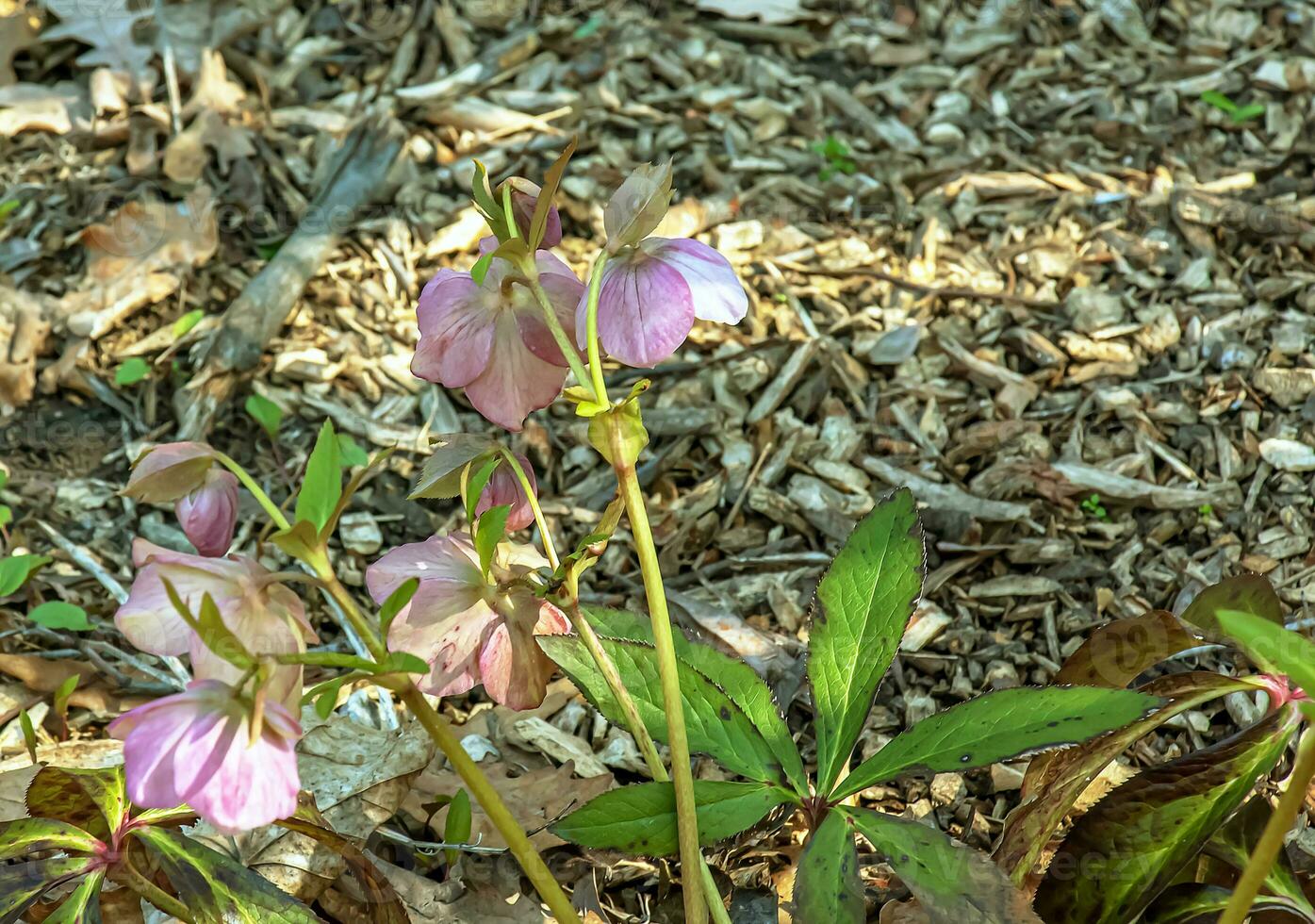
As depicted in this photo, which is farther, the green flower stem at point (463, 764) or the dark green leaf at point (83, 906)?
the dark green leaf at point (83, 906)

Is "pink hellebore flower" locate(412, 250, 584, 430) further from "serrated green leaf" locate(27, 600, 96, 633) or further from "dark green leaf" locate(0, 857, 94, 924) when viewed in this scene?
"serrated green leaf" locate(27, 600, 96, 633)

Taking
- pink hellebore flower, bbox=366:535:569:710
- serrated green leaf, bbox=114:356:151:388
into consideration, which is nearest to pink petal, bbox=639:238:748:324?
pink hellebore flower, bbox=366:535:569:710

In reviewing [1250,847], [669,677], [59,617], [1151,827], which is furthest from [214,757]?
[59,617]

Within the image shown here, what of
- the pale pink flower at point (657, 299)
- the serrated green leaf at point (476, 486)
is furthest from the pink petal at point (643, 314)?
the serrated green leaf at point (476, 486)

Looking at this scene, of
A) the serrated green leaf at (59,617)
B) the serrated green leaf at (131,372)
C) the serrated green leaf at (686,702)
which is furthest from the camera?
the serrated green leaf at (131,372)

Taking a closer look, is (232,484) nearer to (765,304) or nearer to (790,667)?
(790,667)

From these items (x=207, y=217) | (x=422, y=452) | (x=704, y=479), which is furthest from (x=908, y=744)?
(x=207, y=217)

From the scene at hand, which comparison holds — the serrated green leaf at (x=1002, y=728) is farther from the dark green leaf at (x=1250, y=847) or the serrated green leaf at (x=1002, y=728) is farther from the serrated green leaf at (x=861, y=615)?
the dark green leaf at (x=1250, y=847)

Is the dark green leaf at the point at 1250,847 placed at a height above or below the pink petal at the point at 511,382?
below
